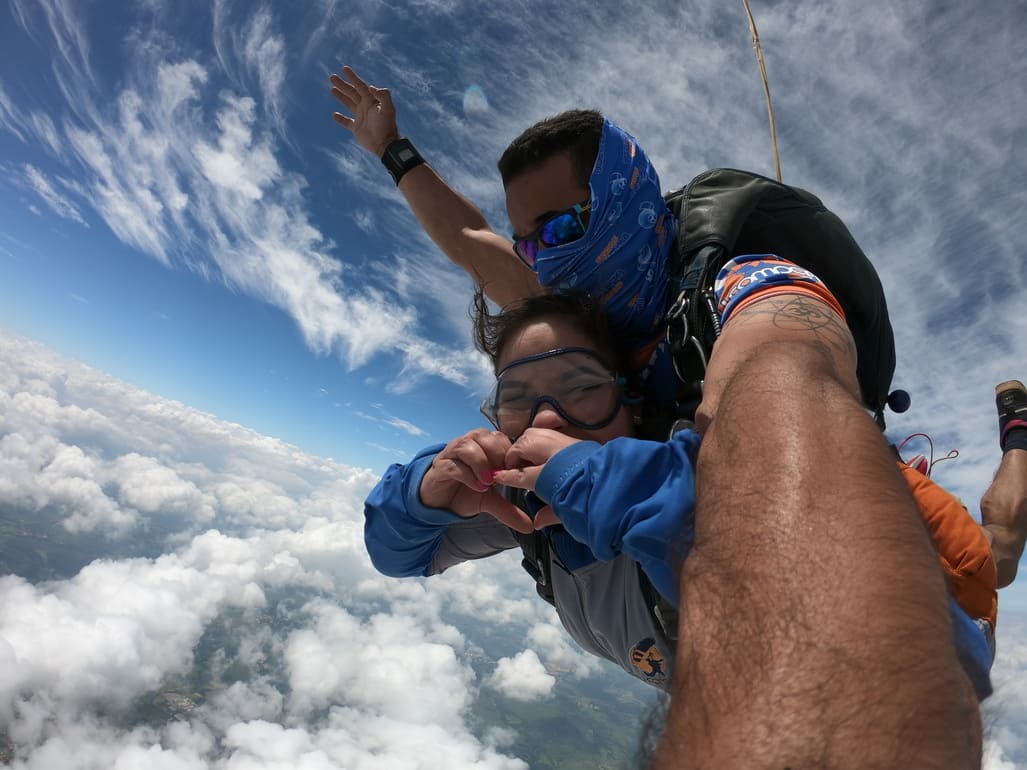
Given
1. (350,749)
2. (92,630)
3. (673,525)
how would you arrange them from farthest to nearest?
(92,630) → (350,749) → (673,525)

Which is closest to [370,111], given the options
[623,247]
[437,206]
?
[437,206]

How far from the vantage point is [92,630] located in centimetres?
18800

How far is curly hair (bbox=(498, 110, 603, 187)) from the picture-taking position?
2203mm

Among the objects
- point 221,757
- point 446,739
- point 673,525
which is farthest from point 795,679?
point 446,739

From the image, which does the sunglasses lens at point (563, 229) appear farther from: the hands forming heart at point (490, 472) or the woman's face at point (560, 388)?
the hands forming heart at point (490, 472)

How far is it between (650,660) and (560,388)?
1168 mm

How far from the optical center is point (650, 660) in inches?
77.6

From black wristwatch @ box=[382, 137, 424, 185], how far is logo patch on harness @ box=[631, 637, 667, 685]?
12.0 ft

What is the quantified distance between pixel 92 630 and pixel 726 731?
872 ft

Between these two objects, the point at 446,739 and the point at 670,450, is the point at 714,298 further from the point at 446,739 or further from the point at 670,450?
the point at 446,739

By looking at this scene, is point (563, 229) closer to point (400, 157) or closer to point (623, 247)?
point (623, 247)

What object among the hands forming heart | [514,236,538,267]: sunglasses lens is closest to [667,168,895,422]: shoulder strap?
[514,236,538,267]: sunglasses lens

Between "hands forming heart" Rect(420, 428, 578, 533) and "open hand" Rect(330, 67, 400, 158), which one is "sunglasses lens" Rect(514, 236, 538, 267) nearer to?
"hands forming heart" Rect(420, 428, 578, 533)

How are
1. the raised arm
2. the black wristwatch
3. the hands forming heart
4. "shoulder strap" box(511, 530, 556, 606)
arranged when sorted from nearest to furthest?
1. the hands forming heart
2. "shoulder strap" box(511, 530, 556, 606)
3. the raised arm
4. the black wristwatch
